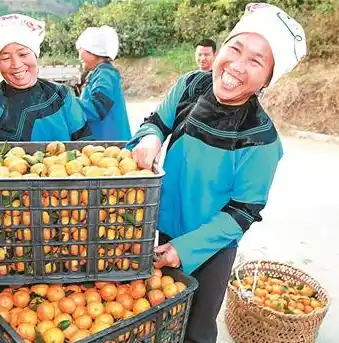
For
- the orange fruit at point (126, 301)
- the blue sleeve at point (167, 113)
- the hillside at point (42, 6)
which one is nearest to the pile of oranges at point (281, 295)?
the blue sleeve at point (167, 113)

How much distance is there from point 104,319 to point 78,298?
0.38 ft

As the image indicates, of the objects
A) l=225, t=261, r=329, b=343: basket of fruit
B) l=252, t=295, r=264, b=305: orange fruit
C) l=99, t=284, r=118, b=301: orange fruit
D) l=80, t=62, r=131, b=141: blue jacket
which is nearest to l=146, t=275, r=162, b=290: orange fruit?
l=99, t=284, r=118, b=301: orange fruit

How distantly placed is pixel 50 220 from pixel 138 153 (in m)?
0.33

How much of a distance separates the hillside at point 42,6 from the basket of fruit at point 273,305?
8480mm

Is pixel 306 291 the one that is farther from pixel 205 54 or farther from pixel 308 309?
pixel 205 54

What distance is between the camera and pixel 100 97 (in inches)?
130

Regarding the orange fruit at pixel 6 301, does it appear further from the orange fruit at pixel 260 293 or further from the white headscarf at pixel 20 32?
the orange fruit at pixel 260 293

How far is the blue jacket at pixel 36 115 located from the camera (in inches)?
81.2

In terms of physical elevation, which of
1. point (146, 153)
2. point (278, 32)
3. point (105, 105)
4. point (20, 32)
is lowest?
point (105, 105)

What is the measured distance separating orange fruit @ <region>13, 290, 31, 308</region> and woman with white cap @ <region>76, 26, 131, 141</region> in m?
2.01

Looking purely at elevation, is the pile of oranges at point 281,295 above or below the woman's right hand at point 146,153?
below

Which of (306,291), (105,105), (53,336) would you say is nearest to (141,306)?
(53,336)

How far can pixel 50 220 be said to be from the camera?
1.25 m

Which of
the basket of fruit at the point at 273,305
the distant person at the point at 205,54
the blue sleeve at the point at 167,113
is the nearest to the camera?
the blue sleeve at the point at 167,113
